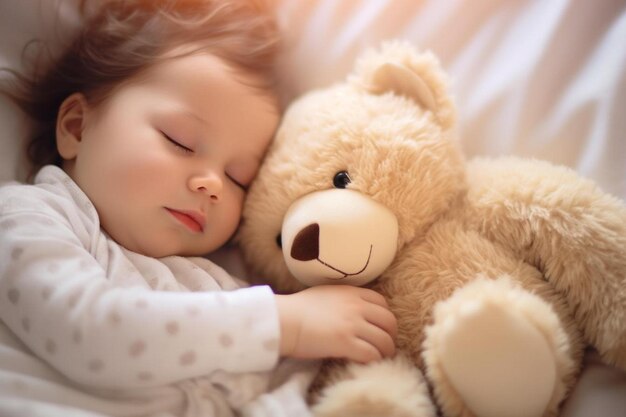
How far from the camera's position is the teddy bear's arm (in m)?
0.64

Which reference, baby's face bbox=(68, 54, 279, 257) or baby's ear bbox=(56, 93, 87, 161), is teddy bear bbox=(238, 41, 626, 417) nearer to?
baby's face bbox=(68, 54, 279, 257)

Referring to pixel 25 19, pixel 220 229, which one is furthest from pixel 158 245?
pixel 25 19

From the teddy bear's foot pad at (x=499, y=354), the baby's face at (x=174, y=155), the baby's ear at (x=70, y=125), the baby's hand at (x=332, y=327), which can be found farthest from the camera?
the baby's ear at (x=70, y=125)

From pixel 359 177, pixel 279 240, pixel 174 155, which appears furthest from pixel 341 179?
pixel 174 155

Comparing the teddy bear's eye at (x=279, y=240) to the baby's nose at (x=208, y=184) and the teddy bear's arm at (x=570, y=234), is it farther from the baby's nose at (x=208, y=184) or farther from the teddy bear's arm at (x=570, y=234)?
the teddy bear's arm at (x=570, y=234)

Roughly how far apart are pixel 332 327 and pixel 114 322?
28cm

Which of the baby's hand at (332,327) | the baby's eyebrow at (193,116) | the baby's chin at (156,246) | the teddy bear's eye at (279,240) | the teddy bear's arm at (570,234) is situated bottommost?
the baby's chin at (156,246)

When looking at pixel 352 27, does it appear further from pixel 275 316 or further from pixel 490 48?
pixel 275 316

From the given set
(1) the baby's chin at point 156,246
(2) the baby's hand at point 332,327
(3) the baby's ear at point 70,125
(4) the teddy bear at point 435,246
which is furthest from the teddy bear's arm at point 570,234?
(3) the baby's ear at point 70,125

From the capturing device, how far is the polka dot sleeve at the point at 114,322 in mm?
602

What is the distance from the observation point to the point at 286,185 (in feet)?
2.55

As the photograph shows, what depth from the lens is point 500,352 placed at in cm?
55

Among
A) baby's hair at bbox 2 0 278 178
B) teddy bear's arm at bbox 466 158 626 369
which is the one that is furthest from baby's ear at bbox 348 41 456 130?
baby's hair at bbox 2 0 278 178

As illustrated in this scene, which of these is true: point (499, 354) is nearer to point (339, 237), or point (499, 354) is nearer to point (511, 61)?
point (339, 237)
